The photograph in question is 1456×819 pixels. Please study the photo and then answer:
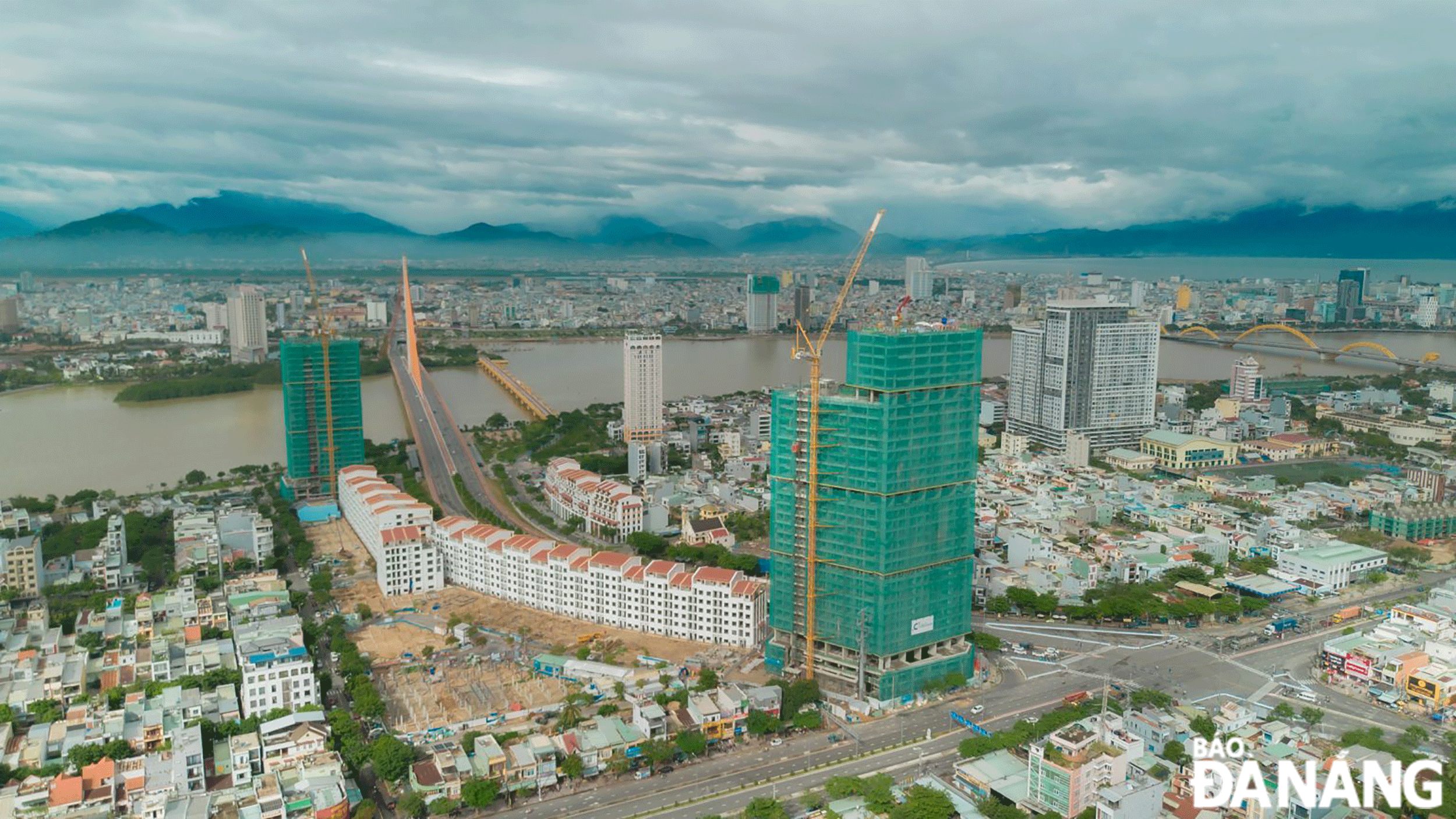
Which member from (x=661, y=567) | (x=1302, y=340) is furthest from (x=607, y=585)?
(x=1302, y=340)

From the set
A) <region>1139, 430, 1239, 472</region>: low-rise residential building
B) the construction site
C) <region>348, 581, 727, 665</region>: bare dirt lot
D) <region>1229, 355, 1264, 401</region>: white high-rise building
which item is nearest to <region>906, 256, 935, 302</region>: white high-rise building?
<region>1229, 355, 1264, 401</region>: white high-rise building

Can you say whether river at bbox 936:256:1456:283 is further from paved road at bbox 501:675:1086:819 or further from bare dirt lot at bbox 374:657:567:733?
bare dirt lot at bbox 374:657:567:733

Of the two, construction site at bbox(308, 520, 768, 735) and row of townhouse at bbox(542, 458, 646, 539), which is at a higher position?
row of townhouse at bbox(542, 458, 646, 539)

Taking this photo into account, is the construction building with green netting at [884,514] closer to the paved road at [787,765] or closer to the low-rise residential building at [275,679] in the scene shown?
the paved road at [787,765]

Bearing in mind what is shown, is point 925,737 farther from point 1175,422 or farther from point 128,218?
point 128,218

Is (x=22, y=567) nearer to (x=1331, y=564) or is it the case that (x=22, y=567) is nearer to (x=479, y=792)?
(x=479, y=792)

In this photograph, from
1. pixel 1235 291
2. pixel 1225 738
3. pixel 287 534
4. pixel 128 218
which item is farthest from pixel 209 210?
pixel 1225 738
